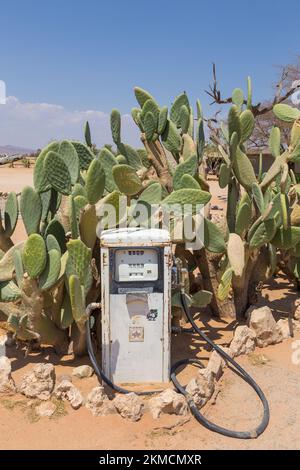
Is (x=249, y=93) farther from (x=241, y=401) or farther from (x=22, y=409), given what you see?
(x=22, y=409)

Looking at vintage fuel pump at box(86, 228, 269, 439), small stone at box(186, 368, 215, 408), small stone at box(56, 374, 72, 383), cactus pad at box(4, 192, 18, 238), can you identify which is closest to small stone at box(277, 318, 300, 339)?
vintage fuel pump at box(86, 228, 269, 439)

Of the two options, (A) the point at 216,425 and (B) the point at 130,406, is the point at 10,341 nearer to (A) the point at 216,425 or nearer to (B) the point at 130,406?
(B) the point at 130,406

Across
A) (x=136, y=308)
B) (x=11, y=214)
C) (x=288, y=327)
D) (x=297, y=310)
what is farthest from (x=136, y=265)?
(x=297, y=310)

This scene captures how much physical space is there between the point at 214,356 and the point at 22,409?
1.32 metres

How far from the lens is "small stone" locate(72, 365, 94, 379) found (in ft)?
10.2

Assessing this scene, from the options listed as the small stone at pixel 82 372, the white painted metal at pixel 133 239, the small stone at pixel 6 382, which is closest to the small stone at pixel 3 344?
the small stone at pixel 6 382

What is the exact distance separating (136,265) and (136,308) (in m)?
0.29

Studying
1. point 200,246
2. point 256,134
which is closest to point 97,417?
point 200,246

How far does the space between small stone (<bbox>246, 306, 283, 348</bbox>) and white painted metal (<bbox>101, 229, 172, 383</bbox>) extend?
3.16ft

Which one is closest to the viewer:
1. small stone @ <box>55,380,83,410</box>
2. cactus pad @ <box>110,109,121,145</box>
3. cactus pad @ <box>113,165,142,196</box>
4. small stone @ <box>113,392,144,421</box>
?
small stone @ <box>113,392,144,421</box>

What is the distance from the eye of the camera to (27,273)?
3.06 meters

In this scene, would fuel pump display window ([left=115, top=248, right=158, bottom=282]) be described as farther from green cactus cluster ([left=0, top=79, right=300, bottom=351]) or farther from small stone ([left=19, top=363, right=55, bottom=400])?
small stone ([left=19, top=363, right=55, bottom=400])

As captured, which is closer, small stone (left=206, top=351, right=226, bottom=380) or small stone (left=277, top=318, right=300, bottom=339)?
small stone (left=206, top=351, right=226, bottom=380)

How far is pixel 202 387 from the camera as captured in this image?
2809 mm
